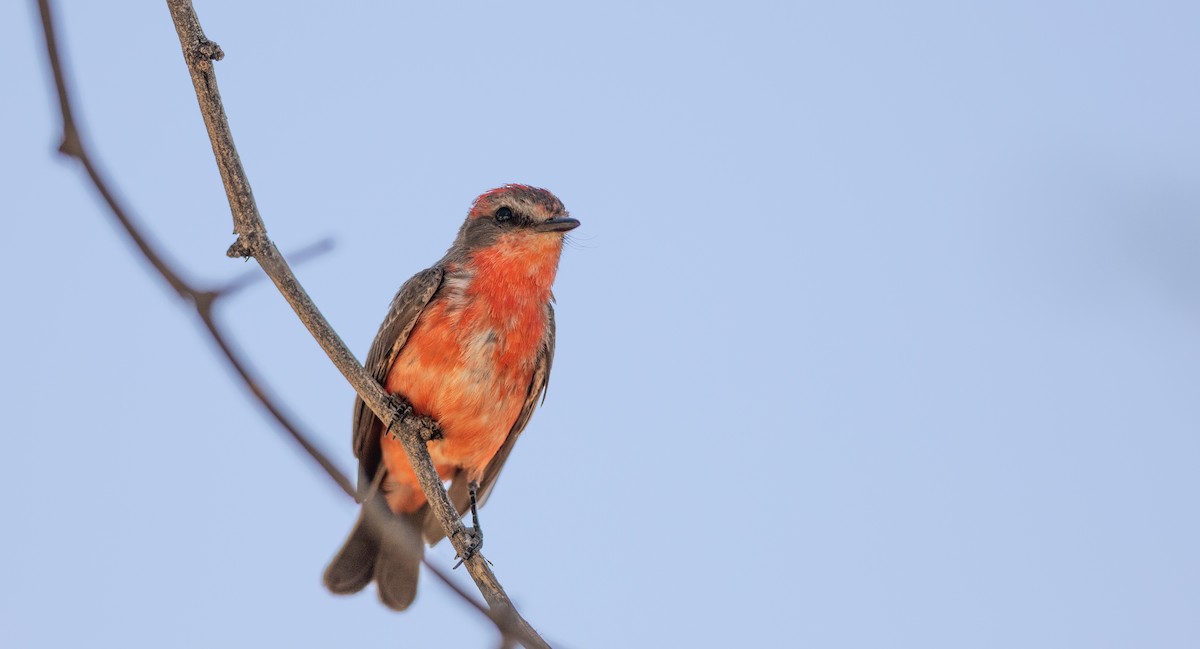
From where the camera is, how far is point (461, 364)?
691 centimetres

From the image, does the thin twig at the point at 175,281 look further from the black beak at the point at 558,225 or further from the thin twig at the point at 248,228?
the black beak at the point at 558,225

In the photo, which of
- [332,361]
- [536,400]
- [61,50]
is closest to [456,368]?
[536,400]

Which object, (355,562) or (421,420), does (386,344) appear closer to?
(421,420)

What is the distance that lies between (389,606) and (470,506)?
790 mm

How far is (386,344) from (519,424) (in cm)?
107

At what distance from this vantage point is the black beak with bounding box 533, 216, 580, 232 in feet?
23.3

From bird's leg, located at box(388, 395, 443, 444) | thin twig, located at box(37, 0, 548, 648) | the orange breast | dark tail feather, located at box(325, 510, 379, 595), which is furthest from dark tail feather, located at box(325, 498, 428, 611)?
thin twig, located at box(37, 0, 548, 648)

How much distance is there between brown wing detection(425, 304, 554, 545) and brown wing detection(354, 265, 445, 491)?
55 centimetres

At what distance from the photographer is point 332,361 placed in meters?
4.02

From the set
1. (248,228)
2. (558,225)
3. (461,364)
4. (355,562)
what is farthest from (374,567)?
(248,228)

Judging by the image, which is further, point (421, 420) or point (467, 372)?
point (467, 372)

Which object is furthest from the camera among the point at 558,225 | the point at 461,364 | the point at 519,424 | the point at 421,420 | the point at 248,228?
the point at 519,424


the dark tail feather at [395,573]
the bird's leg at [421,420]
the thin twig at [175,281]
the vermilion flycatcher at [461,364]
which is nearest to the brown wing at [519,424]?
the vermilion flycatcher at [461,364]

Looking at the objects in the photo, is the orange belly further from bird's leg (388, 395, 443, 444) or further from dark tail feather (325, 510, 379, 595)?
dark tail feather (325, 510, 379, 595)
